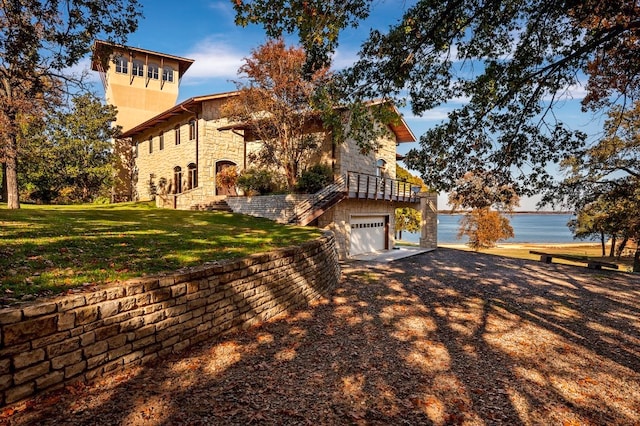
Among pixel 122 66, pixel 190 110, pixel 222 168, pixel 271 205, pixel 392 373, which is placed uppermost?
pixel 122 66

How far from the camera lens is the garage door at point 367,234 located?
61.7 ft

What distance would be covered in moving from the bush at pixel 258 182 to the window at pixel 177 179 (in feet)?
23.3

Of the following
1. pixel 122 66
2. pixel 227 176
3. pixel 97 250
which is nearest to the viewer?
pixel 97 250

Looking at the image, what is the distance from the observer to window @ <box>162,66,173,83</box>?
99.3 ft

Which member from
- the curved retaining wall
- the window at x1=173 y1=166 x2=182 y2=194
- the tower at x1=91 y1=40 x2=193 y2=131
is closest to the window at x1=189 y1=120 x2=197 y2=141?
the window at x1=173 y1=166 x2=182 y2=194

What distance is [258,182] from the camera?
62.7ft

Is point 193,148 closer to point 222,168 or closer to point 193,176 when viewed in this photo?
point 193,176

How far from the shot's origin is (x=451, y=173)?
8961mm

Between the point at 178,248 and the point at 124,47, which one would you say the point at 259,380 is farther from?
the point at 124,47

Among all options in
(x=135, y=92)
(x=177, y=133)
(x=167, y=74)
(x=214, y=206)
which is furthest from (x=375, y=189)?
(x=135, y=92)

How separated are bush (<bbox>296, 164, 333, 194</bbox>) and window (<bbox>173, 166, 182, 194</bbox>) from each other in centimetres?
1139

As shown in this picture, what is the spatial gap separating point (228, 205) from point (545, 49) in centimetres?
1665

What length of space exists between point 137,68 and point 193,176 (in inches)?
544

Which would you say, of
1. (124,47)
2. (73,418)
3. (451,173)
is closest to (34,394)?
(73,418)
